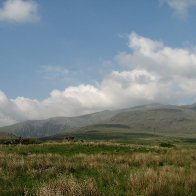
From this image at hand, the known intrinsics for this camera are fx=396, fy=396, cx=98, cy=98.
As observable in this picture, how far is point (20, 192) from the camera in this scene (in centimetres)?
1181

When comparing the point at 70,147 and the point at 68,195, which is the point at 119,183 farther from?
the point at 70,147

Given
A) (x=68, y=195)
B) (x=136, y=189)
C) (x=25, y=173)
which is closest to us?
(x=68, y=195)

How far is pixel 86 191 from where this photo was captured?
1075cm

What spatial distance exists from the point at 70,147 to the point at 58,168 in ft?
73.3

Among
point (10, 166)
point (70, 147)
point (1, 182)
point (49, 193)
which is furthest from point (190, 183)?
point (70, 147)

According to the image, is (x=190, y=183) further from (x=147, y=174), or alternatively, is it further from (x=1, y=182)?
(x=1, y=182)

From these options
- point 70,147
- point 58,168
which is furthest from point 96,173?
point 70,147

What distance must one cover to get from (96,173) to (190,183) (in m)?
5.39

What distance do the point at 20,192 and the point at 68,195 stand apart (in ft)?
7.28

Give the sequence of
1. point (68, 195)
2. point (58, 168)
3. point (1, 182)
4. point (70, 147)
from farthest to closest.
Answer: point (70, 147)
point (58, 168)
point (1, 182)
point (68, 195)

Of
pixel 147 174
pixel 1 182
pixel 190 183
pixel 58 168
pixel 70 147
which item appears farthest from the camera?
pixel 70 147

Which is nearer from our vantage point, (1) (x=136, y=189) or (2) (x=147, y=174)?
(1) (x=136, y=189)

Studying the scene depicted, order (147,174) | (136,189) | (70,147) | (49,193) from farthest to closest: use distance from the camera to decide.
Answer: (70,147) < (147,174) < (136,189) < (49,193)

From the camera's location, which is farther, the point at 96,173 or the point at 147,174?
the point at 96,173
